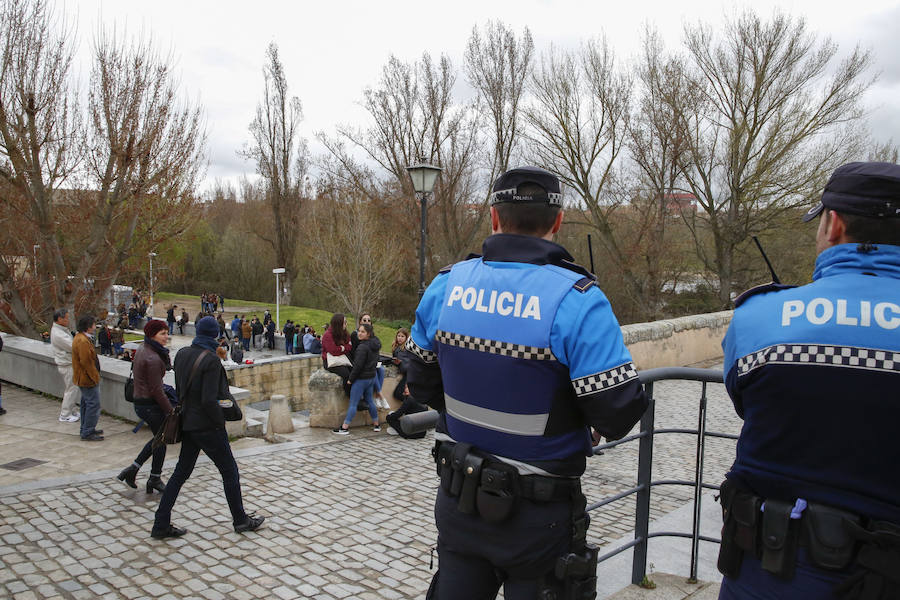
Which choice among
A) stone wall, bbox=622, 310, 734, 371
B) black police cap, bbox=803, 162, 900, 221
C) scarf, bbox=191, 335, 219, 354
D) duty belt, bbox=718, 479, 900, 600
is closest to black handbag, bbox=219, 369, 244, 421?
scarf, bbox=191, 335, 219, 354

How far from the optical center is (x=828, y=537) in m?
1.72

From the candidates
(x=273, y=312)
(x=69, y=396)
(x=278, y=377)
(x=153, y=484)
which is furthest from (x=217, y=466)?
(x=273, y=312)

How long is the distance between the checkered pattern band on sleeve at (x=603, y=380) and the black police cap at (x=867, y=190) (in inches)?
31.3

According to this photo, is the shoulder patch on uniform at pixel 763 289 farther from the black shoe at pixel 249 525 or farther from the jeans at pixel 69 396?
the jeans at pixel 69 396

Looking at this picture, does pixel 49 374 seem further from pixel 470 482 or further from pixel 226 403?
pixel 470 482

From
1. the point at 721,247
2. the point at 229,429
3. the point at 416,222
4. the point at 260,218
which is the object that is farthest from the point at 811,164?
the point at 260,218

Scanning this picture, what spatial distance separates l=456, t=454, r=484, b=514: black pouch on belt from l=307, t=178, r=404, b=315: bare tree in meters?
31.4

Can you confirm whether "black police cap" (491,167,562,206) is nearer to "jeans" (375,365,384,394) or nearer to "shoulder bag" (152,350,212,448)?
"shoulder bag" (152,350,212,448)

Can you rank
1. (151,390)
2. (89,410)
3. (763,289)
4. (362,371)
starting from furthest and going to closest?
(362,371)
(89,410)
(151,390)
(763,289)

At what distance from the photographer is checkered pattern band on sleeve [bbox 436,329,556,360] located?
2.14m

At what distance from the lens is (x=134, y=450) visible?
27.1 ft

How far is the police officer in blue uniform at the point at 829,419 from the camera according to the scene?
1.69 meters

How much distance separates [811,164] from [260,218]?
39.8 meters

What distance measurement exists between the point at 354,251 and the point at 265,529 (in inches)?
1145
